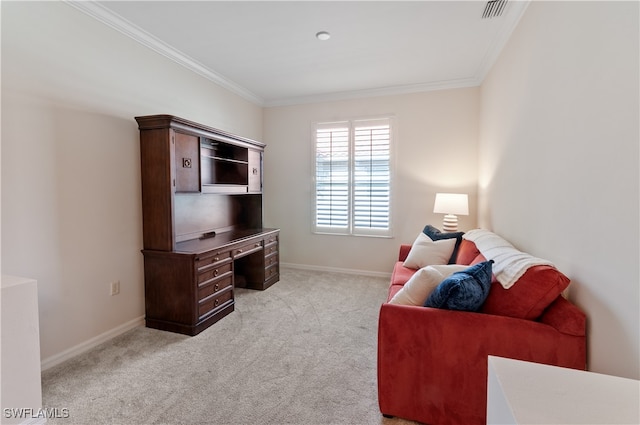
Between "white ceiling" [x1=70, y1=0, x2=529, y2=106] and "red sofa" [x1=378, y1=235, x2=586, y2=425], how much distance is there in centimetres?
218

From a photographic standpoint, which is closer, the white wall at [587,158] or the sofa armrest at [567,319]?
the white wall at [587,158]

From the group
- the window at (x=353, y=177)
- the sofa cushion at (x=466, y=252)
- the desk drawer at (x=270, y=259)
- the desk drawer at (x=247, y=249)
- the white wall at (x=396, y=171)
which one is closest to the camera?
the sofa cushion at (x=466, y=252)

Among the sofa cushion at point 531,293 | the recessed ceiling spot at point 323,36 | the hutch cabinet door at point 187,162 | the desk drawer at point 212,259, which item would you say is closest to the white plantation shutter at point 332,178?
the recessed ceiling spot at point 323,36

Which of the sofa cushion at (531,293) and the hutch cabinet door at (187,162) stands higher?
the hutch cabinet door at (187,162)

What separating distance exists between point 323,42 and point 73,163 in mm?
2402

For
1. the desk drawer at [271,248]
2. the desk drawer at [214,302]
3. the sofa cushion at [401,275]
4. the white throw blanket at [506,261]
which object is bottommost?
the desk drawer at [214,302]

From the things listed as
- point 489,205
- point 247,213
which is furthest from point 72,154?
point 489,205

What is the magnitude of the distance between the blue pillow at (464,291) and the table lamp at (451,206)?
209 centimetres

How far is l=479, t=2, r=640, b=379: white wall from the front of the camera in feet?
3.97

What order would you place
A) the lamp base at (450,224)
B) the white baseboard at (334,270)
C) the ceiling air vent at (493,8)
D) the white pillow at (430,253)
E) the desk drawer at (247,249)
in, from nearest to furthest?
1. the ceiling air vent at (493,8)
2. the white pillow at (430,253)
3. the desk drawer at (247,249)
4. the lamp base at (450,224)
5. the white baseboard at (334,270)

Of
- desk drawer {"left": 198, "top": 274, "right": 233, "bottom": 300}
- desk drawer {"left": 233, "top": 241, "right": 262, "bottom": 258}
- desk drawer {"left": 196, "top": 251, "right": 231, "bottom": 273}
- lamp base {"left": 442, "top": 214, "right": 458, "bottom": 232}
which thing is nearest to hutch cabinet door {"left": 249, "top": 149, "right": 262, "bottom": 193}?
desk drawer {"left": 233, "top": 241, "right": 262, "bottom": 258}

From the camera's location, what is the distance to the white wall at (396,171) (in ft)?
13.3

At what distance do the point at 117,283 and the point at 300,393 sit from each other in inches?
75.6

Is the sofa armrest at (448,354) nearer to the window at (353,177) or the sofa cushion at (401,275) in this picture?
the sofa cushion at (401,275)
